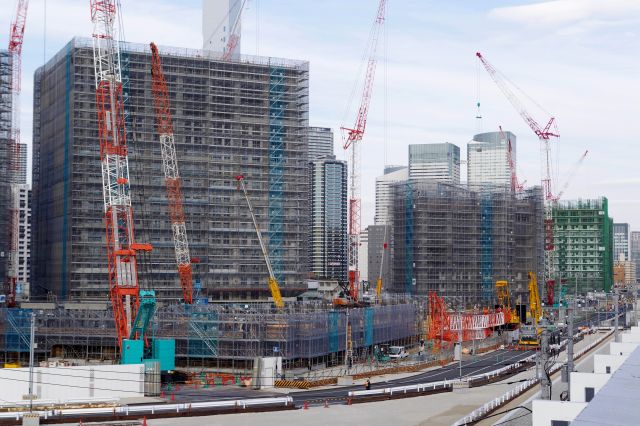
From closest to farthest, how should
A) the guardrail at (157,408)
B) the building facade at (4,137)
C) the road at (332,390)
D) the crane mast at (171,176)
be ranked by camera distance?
the guardrail at (157,408) → the road at (332,390) → the building facade at (4,137) → the crane mast at (171,176)

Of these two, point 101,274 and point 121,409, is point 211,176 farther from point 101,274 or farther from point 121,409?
point 121,409

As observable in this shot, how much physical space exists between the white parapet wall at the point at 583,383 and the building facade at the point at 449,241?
134496 mm

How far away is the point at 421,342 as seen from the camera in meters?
137

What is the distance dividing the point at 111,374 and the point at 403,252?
367ft

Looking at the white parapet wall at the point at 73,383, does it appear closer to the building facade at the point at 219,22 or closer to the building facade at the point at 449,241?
the building facade at the point at 449,241

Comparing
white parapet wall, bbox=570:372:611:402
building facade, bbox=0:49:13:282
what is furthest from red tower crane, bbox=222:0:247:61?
white parapet wall, bbox=570:372:611:402

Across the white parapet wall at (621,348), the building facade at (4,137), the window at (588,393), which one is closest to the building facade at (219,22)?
the building facade at (4,137)

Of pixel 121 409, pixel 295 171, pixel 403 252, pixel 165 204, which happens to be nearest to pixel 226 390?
pixel 121 409

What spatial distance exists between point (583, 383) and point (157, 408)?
33.7 metres

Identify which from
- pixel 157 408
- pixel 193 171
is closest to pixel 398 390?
pixel 157 408

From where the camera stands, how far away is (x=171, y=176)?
144m

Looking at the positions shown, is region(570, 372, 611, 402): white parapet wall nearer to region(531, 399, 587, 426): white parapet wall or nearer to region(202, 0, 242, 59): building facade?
region(531, 399, 587, 426): white parapet wall

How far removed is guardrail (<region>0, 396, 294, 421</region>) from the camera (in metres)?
64.3

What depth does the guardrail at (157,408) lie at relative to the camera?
6431 centimetres
